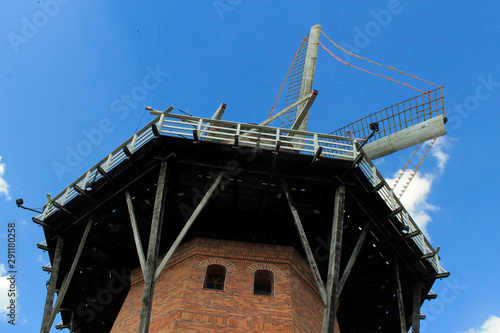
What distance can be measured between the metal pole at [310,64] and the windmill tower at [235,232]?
21.9 ft

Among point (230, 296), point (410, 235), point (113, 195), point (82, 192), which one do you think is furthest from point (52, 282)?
point (410, 235)

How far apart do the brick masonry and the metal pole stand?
7674 mm

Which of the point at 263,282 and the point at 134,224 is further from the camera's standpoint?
the point at 263,282

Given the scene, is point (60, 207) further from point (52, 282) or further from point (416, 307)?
point (416, 307)

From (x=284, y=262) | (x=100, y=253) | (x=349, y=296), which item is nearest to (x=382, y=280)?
(x=349, y=296)

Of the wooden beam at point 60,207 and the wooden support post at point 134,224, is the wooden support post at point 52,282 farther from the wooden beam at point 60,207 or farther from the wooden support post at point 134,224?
the wooden support post at point 134,224

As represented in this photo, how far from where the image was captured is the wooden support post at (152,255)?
10938 millimetres

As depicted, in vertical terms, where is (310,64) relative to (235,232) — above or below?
above

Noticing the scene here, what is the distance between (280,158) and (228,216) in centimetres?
311

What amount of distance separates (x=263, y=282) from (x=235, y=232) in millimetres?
1871

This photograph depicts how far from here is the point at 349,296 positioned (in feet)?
58.4

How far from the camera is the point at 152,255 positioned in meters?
11.8

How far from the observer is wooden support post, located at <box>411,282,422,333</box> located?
50.1 feet

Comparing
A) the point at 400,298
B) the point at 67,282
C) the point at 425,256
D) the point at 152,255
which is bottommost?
the point at 152,255
